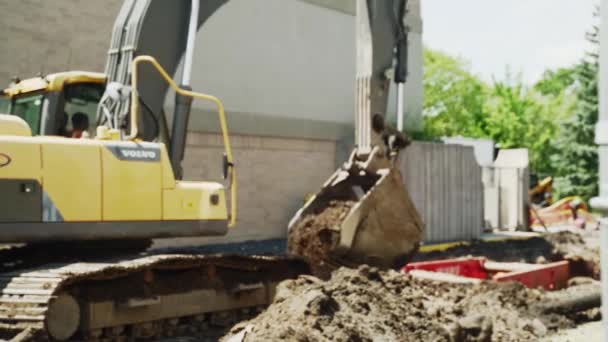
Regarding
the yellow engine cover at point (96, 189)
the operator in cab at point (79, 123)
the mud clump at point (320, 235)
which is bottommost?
the mud clump at point (320, 235)

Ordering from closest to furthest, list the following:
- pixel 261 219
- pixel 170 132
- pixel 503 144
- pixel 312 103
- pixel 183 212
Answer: pixel 183 212, pixel 170 132, pixel 261 219, pixel 312 103, pixel 503 144

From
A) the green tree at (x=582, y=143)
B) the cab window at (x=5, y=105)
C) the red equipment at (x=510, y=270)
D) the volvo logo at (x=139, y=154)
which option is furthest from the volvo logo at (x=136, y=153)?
the green tree at (x=582, y=143)

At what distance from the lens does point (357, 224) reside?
7543mm

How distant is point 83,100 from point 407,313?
3738mm

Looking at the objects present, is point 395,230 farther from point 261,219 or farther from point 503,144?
point 503,144

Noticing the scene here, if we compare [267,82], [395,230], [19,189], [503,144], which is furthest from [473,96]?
[19,189]

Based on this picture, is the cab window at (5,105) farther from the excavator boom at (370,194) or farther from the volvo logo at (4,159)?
the excavator boom at (370,194)

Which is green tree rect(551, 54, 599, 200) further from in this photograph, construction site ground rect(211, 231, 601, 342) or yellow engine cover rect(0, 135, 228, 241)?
yellow engine cover rect(0, 135, 228, 241)

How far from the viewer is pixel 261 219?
15836mm

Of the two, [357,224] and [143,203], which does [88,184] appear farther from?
[357,224]

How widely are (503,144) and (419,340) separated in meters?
38.3

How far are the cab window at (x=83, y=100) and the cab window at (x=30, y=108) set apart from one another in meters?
0.28

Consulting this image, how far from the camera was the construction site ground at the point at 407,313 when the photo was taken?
558 centimetres

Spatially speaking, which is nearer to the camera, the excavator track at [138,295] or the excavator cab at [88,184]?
the excavator track at [138,295]
